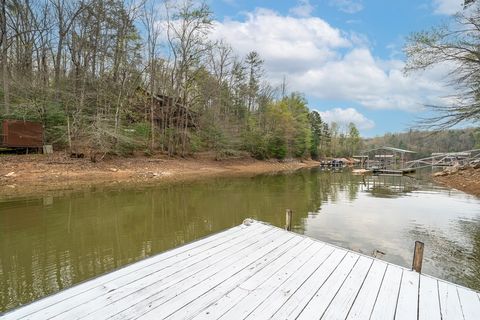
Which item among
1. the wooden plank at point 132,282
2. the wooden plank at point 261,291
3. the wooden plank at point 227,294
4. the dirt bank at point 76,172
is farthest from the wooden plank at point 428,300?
the dirt bank at point 76,172

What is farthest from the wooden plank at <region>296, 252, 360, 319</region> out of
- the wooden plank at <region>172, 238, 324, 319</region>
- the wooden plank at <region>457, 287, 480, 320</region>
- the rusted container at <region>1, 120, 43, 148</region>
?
the rusted container at <region>1, 120, 43, 148</region>

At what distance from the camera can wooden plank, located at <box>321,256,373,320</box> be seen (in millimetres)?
2939

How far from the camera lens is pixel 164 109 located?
27.9m

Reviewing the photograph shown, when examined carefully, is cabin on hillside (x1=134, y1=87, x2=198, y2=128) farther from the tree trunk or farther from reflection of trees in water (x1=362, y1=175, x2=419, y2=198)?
reflection of trees in water (x1=362, y1=175, x2=419, y2=198)

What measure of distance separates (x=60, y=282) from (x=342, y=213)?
9199 millimetres

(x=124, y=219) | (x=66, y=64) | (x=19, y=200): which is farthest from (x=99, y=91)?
(x=124, y=219)

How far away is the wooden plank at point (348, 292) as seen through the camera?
294 cm

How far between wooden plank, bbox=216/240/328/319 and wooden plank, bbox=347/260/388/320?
84 centimetres

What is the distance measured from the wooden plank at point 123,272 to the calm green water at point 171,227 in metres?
1.61

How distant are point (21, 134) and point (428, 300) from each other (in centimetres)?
2050

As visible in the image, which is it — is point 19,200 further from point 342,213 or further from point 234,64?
point 234,64

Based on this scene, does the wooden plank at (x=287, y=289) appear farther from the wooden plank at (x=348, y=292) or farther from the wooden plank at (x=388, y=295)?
the wooden plank at (x=388, y=295)

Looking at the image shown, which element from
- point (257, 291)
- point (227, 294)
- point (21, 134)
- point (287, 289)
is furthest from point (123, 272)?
point (21, 134)

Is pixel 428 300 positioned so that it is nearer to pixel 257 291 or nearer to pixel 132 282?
pixel 257 291
